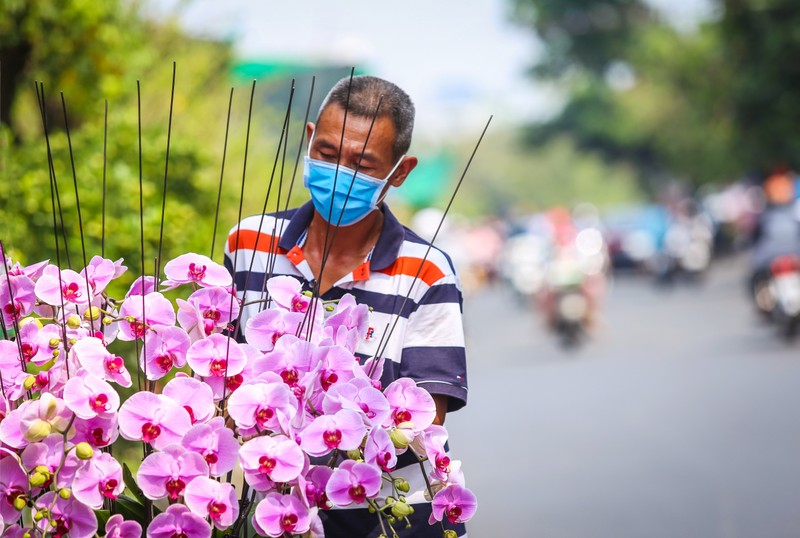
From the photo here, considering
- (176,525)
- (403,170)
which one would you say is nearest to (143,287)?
(176,525)

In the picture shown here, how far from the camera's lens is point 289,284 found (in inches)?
71.1

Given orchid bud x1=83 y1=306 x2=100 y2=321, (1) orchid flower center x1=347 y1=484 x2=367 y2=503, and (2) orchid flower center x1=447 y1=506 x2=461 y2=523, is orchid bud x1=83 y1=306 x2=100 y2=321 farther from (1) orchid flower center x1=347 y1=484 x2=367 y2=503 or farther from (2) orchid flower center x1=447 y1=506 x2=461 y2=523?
(2) orchid flower center x1=447 y1=506 x2=461 y2=523

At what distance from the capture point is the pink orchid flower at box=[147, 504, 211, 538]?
156 cm

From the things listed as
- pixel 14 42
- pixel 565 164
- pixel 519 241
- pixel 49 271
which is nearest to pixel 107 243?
pixel 14 42

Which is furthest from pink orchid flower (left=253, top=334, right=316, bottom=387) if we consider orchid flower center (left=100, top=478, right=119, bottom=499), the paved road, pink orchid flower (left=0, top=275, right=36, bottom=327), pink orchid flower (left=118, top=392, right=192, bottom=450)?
the paved road

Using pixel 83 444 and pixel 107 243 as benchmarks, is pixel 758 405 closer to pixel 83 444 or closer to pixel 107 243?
pixel 107 243

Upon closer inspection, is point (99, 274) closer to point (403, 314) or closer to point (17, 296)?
point (17, 296)

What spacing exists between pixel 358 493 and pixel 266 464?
0.13m

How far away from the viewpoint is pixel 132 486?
1751mm

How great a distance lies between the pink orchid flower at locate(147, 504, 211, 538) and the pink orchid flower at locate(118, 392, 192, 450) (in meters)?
0.09

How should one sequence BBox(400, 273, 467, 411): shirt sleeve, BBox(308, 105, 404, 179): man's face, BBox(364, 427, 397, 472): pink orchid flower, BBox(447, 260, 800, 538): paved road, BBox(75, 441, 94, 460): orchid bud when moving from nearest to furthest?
1. BBox(75, 441, 94, 460): orchid bud
2. BBox(364, 427, 397, 472): pink orchid flower
3. BBox(400, 273, 467, 411): shirt sleeve
4. BBox(308, 105, 404, 179): man's face
5. BBox(447, 260, 800, 538): paved road

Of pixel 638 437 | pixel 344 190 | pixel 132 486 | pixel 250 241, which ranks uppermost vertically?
pixel 344 190

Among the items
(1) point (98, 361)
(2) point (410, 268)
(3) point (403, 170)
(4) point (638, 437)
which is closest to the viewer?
(1) point (98, 361)

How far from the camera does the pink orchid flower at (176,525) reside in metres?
1.56
